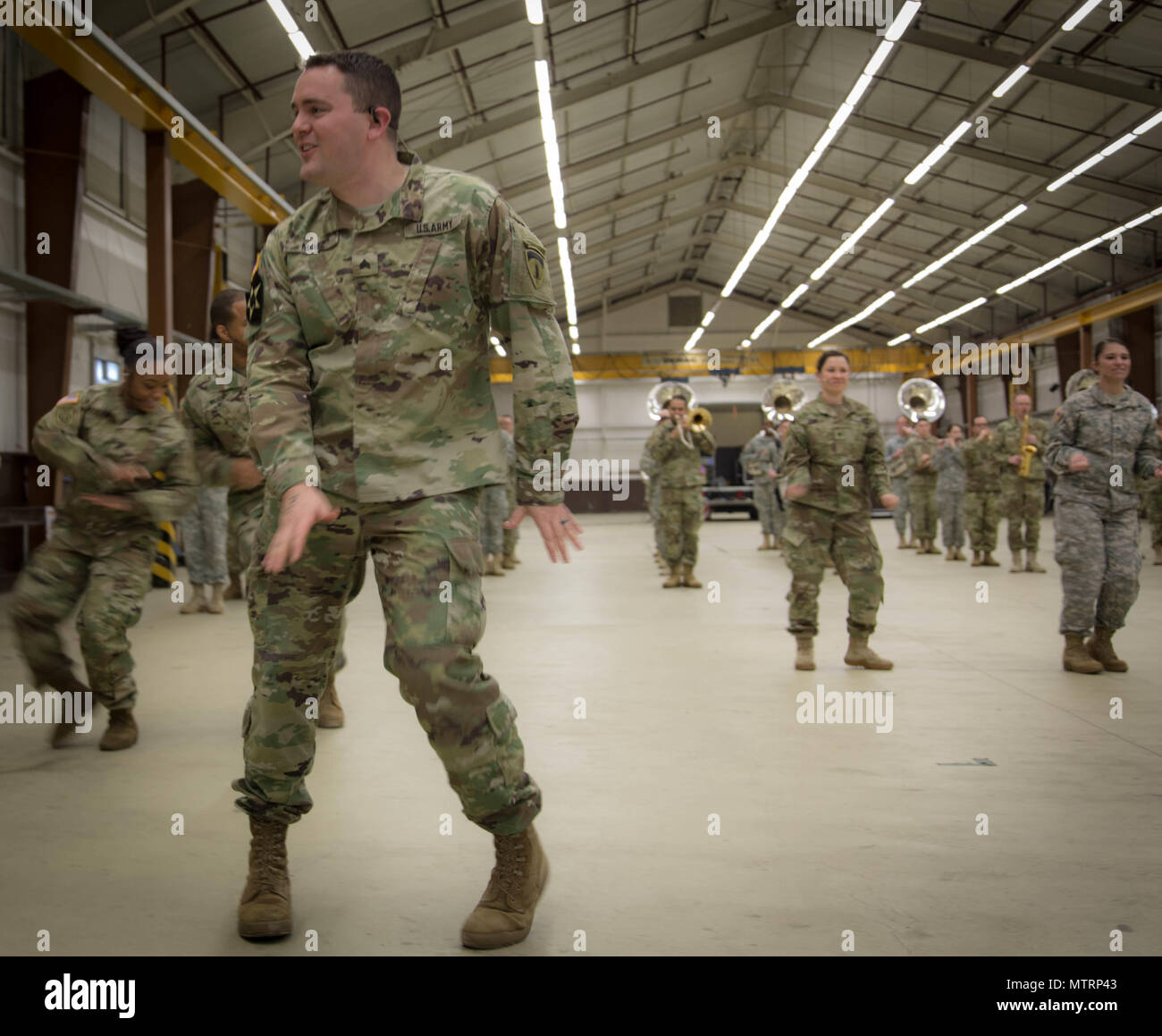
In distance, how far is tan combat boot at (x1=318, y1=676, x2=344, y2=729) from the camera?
4.57 metres

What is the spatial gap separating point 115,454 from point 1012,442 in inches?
396

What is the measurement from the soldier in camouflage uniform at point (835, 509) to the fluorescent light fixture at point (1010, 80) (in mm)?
10914

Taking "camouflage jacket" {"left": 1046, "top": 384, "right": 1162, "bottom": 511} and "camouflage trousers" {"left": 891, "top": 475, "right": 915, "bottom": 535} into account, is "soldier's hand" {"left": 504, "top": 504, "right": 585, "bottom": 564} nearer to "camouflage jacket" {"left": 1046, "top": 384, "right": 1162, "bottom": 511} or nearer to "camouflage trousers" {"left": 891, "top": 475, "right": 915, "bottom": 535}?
"camouflage jacket" {"left": 1046, "top": 384, "right": 1162, "bottom": 511}

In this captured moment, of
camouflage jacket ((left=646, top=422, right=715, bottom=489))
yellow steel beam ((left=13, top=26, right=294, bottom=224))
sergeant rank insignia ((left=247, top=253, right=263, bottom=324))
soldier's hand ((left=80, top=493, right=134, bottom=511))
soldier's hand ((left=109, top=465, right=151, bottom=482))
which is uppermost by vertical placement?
yellow steel beam ((left=13, top=26, right=294, bottom=224))

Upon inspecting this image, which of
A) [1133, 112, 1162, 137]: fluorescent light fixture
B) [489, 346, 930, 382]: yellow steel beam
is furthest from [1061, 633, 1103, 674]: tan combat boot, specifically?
[489, 346, 930, 382]: yellow steel beam

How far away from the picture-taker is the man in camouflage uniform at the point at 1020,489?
11570 mm

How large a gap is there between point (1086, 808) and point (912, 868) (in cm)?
84

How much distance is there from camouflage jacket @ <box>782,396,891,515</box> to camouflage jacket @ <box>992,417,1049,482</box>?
658 centimetres

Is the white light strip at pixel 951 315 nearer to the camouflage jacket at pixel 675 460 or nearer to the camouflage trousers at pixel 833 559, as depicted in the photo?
the camouflage jacket at pixel 675 460

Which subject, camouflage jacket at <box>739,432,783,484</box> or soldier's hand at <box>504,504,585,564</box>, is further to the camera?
camouflage jacket at <box>739,432,783,484</box>

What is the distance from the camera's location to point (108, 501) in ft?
13.4
